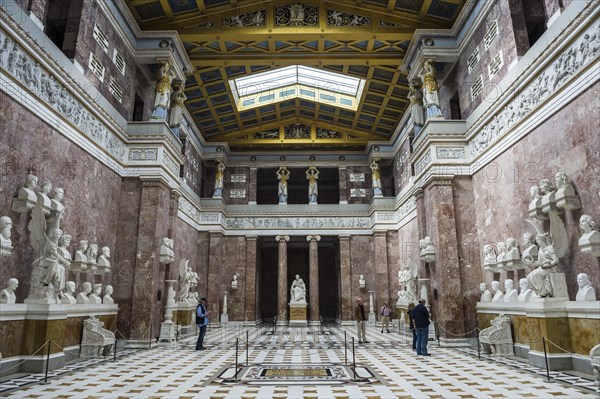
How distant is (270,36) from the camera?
52.7 feet

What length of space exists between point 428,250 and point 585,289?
631 cm

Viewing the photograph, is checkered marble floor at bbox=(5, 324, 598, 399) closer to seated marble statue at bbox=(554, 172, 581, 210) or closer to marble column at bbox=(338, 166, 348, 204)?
seated marble statue at bbox=(554, 172, 581, 210)

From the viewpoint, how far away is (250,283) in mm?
25531

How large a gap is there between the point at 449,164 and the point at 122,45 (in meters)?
11.8

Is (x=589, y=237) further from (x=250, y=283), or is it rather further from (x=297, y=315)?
(x=250, y=283)

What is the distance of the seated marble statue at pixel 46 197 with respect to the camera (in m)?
9.30

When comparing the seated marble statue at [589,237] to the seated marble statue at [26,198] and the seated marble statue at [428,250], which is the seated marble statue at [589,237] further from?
the seated marble statue at [26,198]

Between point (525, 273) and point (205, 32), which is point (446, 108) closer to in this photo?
point (525, 273)

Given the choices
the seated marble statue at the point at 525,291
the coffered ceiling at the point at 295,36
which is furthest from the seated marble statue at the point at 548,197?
the coffered ceiling at the point at 295,36

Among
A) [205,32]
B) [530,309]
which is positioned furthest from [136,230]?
[530,309]

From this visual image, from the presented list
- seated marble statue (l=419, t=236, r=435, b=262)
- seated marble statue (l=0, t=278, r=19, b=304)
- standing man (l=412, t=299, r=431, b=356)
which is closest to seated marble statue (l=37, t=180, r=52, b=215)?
seated marble statue (l=0, t=278, r=19, b=304)

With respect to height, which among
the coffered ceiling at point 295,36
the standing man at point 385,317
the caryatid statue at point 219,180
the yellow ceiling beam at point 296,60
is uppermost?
the coffered ceiling at point 295,36

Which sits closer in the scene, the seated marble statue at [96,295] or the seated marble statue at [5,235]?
the seated marble statue at [5,235]

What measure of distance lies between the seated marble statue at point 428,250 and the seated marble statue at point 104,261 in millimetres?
9978
